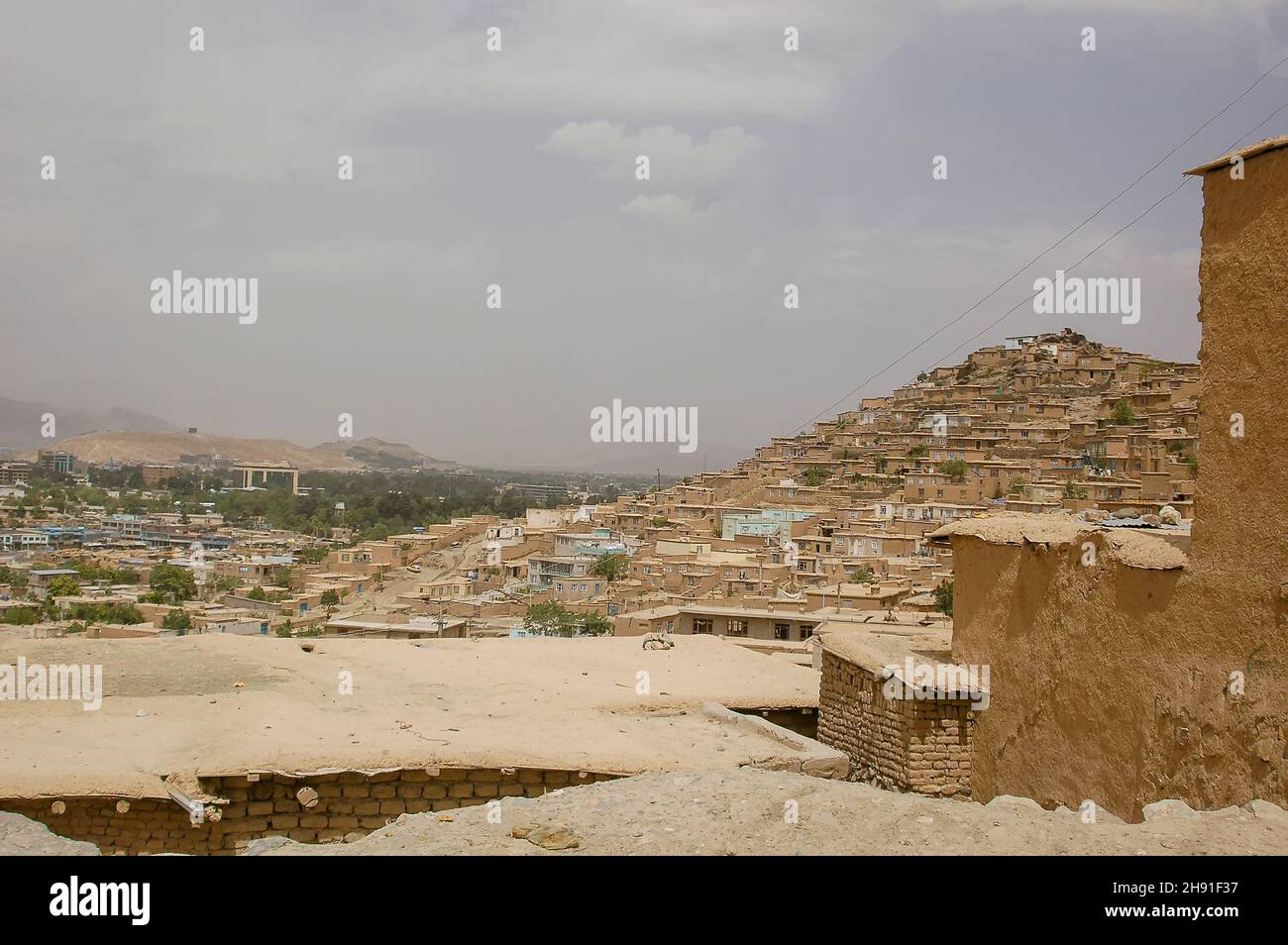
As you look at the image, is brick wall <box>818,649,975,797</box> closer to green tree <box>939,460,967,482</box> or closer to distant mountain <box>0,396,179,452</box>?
green tree <box>939,460,967,482</box>

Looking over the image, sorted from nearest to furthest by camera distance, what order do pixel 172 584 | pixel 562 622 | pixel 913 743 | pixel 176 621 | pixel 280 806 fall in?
pixel 280 806 < pixel 913 743 < pixel 176 621 < pixel 562 622 < pixel 172 584

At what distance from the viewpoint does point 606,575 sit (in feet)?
125

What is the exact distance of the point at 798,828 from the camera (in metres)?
4.99

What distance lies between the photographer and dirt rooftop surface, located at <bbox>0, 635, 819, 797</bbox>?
7.89 meters

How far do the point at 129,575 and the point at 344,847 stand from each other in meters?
42.0

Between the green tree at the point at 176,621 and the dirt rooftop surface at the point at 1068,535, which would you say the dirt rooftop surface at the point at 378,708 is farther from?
the green tree at the point at 176,621

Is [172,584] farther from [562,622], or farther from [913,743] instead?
[913,743]

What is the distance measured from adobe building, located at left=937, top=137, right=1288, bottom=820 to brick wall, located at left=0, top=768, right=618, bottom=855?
3.52m

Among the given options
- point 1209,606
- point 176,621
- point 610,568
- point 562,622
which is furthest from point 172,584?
point 1209,606

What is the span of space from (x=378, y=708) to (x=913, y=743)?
5211mm

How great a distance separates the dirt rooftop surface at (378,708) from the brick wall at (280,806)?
0.32 ft

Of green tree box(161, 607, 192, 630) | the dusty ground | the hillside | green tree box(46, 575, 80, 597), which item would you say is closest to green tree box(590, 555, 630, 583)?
green tree box(161, 607, 192, 630)

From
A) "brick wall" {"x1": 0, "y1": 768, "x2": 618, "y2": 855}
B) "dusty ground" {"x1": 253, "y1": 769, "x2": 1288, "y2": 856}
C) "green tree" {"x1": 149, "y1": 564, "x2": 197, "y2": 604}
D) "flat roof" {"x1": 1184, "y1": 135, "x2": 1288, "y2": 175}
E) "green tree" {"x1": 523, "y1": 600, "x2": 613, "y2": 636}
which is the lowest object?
"green tree" {"x1": 149, "y1": 564, "x2": 197, "y2": 604}

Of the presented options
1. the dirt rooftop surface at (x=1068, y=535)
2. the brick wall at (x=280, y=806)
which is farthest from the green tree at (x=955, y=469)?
the brick wall at (x=280, y=806)
